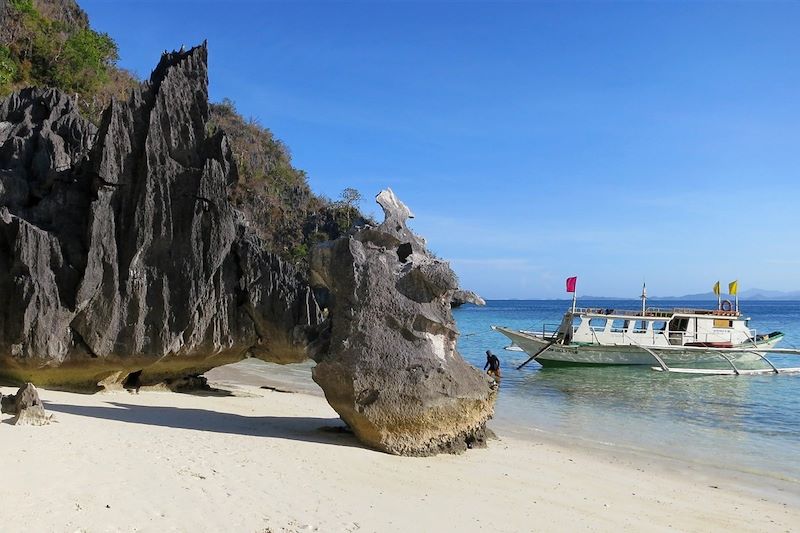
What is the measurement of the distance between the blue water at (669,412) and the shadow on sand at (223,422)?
5.03 m

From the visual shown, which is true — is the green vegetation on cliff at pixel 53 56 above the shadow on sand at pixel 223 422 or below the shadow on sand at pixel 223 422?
above

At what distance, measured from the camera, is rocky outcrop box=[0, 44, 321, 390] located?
11.3 metres

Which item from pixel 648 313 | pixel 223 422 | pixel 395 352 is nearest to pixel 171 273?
pixel 223 422

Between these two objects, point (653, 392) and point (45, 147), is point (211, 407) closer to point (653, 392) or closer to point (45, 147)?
point (45, 147)

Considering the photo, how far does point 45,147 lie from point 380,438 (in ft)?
31.8

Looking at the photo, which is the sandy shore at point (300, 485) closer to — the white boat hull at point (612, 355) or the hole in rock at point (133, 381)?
the hole in rock at point (133, 381)

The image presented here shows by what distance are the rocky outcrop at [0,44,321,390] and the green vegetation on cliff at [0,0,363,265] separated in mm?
1456

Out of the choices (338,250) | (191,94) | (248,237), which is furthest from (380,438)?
(191,94)

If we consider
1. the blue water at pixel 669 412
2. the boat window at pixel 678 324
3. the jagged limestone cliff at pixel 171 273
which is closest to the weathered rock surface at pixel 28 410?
the jagged limestone cliff at pixel 171 273

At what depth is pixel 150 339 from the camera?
39.4 ft

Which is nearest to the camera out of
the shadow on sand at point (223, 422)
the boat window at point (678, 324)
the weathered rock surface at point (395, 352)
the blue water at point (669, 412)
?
the weathered rock surface at point (395, 352)

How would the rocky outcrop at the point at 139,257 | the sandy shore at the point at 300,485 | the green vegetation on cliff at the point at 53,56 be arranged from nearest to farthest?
the sandy shore at the point at 300,485
the rocky outcrop at the point at 139,257
the green vegetation on cliff at the point at 53,56

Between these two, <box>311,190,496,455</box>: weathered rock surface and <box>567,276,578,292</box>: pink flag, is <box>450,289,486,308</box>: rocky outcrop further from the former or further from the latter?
<box>567,276,578,292</box>: pink flag

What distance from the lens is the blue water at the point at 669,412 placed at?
11977 millimetres
